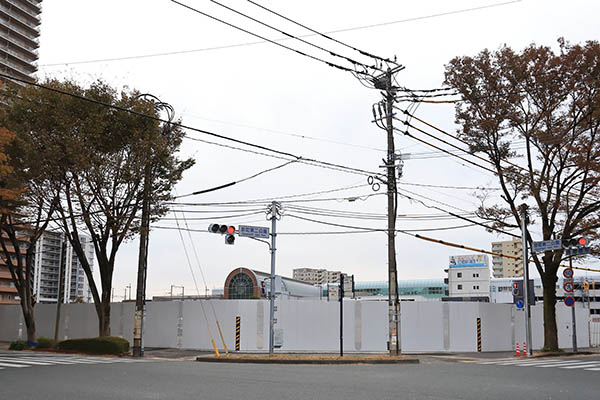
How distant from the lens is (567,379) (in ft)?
46.0

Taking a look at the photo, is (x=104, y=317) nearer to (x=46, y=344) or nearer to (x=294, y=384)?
(x=46, y=344)

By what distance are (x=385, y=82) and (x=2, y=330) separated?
1269 inches

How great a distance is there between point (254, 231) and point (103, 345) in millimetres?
9613

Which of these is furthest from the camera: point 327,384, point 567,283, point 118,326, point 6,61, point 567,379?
point 6,61

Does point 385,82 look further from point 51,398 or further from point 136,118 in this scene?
point 51,398

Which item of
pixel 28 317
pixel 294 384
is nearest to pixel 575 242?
pixel 294 384

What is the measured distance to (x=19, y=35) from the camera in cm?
8769

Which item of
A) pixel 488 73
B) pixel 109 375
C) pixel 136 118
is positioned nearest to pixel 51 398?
pixel 109 375

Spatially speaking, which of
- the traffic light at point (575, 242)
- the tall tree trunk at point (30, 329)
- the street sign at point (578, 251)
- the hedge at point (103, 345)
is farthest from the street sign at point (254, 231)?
the tall tree trunk at point (30, 329)

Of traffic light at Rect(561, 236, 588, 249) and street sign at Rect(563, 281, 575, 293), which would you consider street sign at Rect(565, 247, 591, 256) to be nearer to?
traffic light at Rect(561, 236, 588, 249)

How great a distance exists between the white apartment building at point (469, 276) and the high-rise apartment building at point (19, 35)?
2831 inches

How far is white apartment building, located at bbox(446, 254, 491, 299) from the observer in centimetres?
9069

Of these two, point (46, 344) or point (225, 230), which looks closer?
point (225, 230)

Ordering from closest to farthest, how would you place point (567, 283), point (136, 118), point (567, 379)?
point (567, 379), point (136, 118), point (567, 283)
